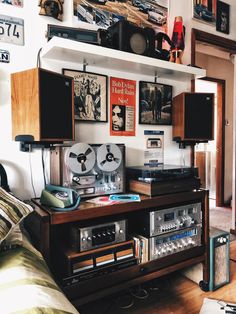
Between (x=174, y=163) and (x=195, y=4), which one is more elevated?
(x=195, y=4)

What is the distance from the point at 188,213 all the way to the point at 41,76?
3.89 feet

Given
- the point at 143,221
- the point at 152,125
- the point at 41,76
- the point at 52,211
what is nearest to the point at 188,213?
the point at 143,221

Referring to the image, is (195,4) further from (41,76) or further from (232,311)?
(232,311)

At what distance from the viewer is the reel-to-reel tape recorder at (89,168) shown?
1.42m

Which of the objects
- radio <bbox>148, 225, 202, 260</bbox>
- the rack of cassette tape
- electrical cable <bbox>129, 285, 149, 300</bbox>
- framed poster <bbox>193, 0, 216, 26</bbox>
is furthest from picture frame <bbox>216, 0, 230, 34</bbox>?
electrical cable <bbox>129, 285, 149, 300</bbox>

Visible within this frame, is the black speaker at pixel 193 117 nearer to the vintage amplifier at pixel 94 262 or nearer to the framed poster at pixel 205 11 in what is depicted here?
the framed poster at pixel 205 11

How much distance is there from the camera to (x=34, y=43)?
5.21 feet

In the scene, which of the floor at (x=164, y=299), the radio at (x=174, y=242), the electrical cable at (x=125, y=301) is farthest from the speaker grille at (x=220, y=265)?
the electrical cable at (x=125, y=301)

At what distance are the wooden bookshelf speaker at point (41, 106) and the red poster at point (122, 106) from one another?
1.58ft

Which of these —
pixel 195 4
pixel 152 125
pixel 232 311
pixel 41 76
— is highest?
pixel 195 4

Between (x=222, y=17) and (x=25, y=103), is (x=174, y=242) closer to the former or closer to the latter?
(x=25, y=103)

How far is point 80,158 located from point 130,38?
817 mm

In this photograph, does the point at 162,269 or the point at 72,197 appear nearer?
the point at 72,197

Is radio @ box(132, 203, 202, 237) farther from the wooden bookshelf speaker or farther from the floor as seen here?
the wooden bookshelf speaker
